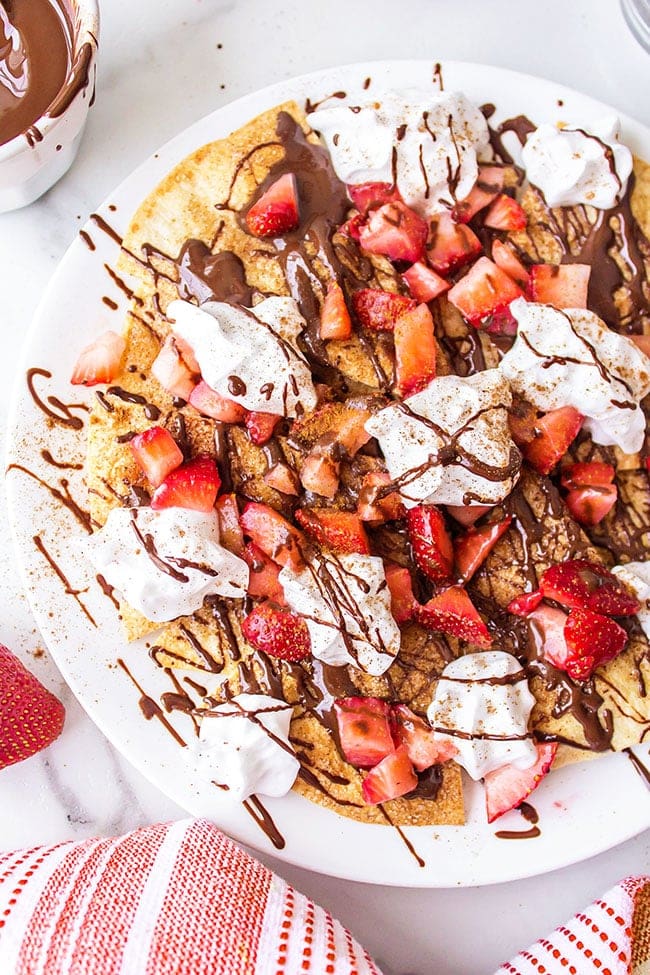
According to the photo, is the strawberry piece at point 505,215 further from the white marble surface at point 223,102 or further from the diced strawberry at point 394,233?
the white marble surface at point 223,102

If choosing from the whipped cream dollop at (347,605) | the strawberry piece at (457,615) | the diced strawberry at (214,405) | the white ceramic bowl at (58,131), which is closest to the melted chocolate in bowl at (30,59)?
the white ceramic bowl at (58,131)

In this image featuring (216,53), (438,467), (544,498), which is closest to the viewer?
(438,467)

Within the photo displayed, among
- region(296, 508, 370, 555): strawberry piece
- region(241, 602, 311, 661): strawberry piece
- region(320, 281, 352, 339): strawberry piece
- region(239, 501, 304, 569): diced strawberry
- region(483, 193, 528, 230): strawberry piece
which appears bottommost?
region(241, 602, 311, 661): strawberry piece

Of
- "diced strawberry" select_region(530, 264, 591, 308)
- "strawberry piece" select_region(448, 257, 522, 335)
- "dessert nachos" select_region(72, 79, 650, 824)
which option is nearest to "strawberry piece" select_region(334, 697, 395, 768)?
"dessert nachos" select_region(72, 79, 650, 824)

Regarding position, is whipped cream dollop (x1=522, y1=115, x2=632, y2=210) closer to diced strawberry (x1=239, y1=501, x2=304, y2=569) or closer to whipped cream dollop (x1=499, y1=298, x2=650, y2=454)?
whipped cream dollop (x1=499, y1=298, x2=650, y2=454)

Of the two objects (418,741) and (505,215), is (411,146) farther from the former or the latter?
(418,741)

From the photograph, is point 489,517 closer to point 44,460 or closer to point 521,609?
point 521,609

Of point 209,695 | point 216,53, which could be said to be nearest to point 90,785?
point 209,695
